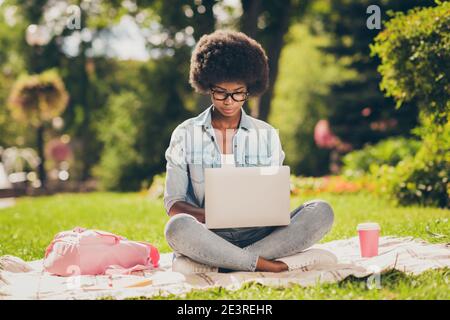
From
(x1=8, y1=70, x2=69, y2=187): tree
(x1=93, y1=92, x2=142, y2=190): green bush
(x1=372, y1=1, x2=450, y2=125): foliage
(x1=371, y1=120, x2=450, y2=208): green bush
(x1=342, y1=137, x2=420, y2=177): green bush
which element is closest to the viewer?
(x1=372, y1=1, x2=450, y2=125): foliage

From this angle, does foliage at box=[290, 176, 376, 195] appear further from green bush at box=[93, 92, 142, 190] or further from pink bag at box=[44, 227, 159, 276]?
pink bag at box=[44, 227, 159, 276]

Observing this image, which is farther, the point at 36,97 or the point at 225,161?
the point at 36,97

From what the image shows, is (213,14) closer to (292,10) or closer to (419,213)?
(292,10)

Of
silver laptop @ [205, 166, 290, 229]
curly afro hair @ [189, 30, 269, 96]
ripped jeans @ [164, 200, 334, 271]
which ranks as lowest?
ripped jeans @ [164, 200, 334, 271]

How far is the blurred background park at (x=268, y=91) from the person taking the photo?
5.94 meters

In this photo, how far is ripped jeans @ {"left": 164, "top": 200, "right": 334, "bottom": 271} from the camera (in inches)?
152

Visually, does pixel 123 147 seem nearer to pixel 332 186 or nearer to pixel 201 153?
pixel 332 186

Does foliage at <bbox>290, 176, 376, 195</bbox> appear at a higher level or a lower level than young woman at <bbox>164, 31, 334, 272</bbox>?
lower

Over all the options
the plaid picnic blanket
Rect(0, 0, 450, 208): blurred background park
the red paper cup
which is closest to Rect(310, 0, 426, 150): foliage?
Rect(0, 0, 450, 208): blurred background park

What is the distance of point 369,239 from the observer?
443 cm

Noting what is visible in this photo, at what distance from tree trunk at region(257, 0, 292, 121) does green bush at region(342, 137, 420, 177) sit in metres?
1.86

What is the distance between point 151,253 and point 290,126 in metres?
14.9

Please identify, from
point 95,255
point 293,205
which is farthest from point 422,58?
point 293,205

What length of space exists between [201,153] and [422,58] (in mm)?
2323
